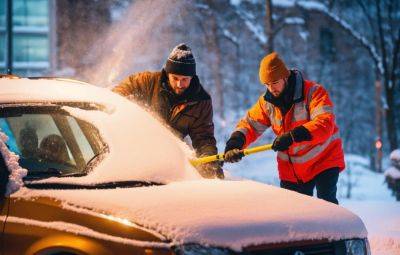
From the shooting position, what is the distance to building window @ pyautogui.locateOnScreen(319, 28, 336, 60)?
3516 centimetres

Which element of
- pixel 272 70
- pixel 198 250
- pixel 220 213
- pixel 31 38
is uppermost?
pixel 31 38

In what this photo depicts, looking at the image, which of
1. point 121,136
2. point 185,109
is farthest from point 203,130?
point 121,136

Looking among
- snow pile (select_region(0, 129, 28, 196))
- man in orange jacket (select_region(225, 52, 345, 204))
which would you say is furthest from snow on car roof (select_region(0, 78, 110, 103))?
man in orange jacket (select_region(225, 52, 345, 204))

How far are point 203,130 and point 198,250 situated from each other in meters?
2.43

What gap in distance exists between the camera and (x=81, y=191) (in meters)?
3.68

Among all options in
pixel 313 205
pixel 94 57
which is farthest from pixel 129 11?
pixel 313 205

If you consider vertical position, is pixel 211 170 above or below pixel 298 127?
below

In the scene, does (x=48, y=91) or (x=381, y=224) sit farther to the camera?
(x=381, y=224)

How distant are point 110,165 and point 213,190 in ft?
1.99

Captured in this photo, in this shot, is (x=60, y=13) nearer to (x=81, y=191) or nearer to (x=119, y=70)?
(x=119, y=70)

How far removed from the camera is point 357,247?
3799 mm

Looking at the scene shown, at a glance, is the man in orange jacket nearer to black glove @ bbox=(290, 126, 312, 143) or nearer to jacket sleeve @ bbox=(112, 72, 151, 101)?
black glove @ bbox=(290, 126, 312, 143)

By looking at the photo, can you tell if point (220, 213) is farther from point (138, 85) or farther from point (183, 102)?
point (138, 85)

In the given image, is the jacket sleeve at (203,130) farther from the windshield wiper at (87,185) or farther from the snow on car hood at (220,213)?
the windshield wiper at (87,185)
